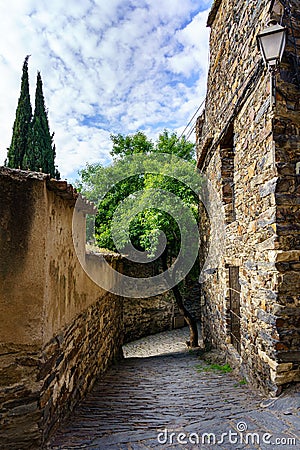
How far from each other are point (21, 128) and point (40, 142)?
2.81 ft

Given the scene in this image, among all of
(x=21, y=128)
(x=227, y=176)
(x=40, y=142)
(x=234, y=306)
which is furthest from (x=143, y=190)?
(x=21, y=128)

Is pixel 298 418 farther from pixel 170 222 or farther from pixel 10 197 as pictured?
pixel 170 222

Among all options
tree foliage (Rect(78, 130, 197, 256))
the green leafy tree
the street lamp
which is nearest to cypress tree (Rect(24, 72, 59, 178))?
tree foliage (Rect(78, 130, 197, 256))

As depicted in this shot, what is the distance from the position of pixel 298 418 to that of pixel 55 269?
7.07 ft

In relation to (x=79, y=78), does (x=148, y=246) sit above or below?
below

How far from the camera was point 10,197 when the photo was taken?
1.98 m

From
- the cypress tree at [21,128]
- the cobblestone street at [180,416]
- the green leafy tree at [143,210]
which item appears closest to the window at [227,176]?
the green leafy tree at [143,210]

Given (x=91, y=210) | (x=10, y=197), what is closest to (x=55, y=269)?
(x=10, y=197)

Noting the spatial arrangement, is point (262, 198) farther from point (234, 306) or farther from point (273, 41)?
point (234, 306)

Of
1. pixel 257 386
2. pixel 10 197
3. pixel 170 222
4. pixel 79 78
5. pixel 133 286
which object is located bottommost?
pixel 257 386

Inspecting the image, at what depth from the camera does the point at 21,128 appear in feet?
39.6

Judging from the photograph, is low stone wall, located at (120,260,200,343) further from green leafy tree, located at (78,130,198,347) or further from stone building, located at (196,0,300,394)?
stone building, located at (196,0,300,394)

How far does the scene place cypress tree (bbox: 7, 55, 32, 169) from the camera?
12.0 metres

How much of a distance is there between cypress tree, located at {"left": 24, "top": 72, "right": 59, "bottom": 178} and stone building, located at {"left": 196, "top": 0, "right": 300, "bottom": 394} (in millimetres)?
8432
